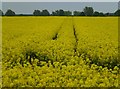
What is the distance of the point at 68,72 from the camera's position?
573 centimetres

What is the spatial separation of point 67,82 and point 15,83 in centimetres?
75

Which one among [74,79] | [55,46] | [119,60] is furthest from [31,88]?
[55,46]

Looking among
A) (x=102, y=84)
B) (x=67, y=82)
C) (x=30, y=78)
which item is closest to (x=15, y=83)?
(x=30, y=78)

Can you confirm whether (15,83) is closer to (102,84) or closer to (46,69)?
(46,69)

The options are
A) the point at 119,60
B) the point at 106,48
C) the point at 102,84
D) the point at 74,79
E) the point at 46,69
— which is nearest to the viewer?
the point at 102,84

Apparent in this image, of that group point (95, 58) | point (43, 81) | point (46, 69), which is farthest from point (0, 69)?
point (95, 58)

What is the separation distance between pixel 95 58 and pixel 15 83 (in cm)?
337

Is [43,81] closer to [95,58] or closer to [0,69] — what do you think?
[0,69]

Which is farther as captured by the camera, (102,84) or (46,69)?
(46,69)

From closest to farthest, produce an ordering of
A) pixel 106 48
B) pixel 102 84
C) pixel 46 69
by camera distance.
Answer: pixel 102 84
pixel 46 69
pixel 106 48

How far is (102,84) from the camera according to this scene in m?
5.06

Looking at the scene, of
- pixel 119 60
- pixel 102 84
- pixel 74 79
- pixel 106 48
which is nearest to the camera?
pixel 102 84

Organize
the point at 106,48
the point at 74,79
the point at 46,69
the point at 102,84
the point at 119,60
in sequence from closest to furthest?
the point at 102,84 → the point at 74,79 → the point at 46,69 → the point at 119,60 → the point at 106,48

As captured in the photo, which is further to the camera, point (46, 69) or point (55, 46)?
point (55, 46)
